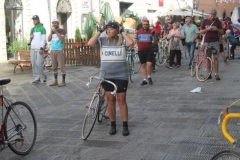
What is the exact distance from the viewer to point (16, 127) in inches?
202

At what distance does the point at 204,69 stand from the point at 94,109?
5555 millimetres

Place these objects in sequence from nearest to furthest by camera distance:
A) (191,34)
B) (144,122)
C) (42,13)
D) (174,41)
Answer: (144,122) < (191,34) < (174,41) < (42,13)

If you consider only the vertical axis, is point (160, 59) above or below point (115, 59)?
below

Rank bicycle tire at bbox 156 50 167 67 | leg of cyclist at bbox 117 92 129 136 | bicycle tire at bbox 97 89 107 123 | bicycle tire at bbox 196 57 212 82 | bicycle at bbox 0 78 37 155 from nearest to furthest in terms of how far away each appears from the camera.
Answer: bicycle at bbox 0 78 37 155 < leg of cyclist at bbox 117 92 129 136 < bicycle tire at bbox 97 89 107 123 < bicycle tire at bbox 196 57 212 82 < bicycle tire at bbox 156 50 167 67

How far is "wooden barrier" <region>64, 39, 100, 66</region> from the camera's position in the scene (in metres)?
16.3

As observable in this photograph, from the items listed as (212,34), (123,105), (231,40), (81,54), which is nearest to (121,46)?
(123,105)

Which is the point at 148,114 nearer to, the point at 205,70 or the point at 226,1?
the point at 205,70

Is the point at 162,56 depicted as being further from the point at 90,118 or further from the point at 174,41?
the point at 90,118

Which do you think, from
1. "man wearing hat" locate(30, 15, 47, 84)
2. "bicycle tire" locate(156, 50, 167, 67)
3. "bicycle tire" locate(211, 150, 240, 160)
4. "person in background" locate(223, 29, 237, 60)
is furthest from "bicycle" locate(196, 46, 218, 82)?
"bicycle tire" locate(211, 150, 240, 160)

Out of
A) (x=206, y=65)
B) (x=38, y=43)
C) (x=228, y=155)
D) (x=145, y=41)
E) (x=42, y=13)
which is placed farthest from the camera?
(x=42, y=13)

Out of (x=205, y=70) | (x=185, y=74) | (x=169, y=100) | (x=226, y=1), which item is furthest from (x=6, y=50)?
(x=226, y=1)

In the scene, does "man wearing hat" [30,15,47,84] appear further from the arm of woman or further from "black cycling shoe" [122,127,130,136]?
"black cycling shoe" [122,127,130,136]

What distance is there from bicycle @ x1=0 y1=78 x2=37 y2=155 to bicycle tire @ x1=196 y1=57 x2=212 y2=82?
634 cm

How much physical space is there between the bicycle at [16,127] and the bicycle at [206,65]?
6346 millimetres
